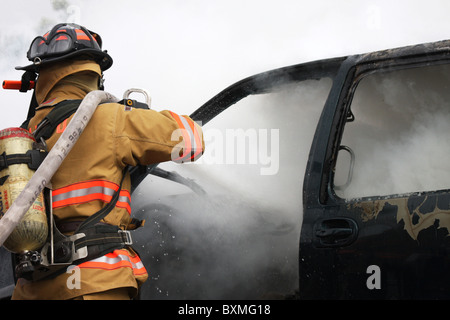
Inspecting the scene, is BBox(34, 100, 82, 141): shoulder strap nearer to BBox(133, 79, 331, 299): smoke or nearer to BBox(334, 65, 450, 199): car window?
BBox(133, 79, 331, 299): smoke

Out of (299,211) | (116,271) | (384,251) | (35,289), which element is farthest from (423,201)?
(35,289)

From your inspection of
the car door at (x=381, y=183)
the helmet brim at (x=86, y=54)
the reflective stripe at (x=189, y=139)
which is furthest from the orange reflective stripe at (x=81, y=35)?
the car door at (x=381, y=183)

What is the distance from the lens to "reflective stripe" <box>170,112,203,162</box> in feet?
8.32

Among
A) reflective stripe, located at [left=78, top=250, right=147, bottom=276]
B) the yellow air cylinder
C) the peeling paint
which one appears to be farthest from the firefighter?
the peeling paint

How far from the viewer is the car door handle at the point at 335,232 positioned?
238 centimetres

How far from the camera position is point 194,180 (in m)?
3.47

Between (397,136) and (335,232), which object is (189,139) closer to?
(335,232)

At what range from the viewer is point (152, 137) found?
249cm

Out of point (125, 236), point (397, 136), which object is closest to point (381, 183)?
point (397, 136)

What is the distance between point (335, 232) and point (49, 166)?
1123 mm

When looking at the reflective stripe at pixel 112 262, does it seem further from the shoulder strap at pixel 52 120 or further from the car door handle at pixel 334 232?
the car door handle at pixel 334 232

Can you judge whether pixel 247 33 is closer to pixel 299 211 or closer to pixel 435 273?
pixel 299 211

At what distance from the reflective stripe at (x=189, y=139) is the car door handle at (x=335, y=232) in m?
0.58

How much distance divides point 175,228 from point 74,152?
1015 mm
